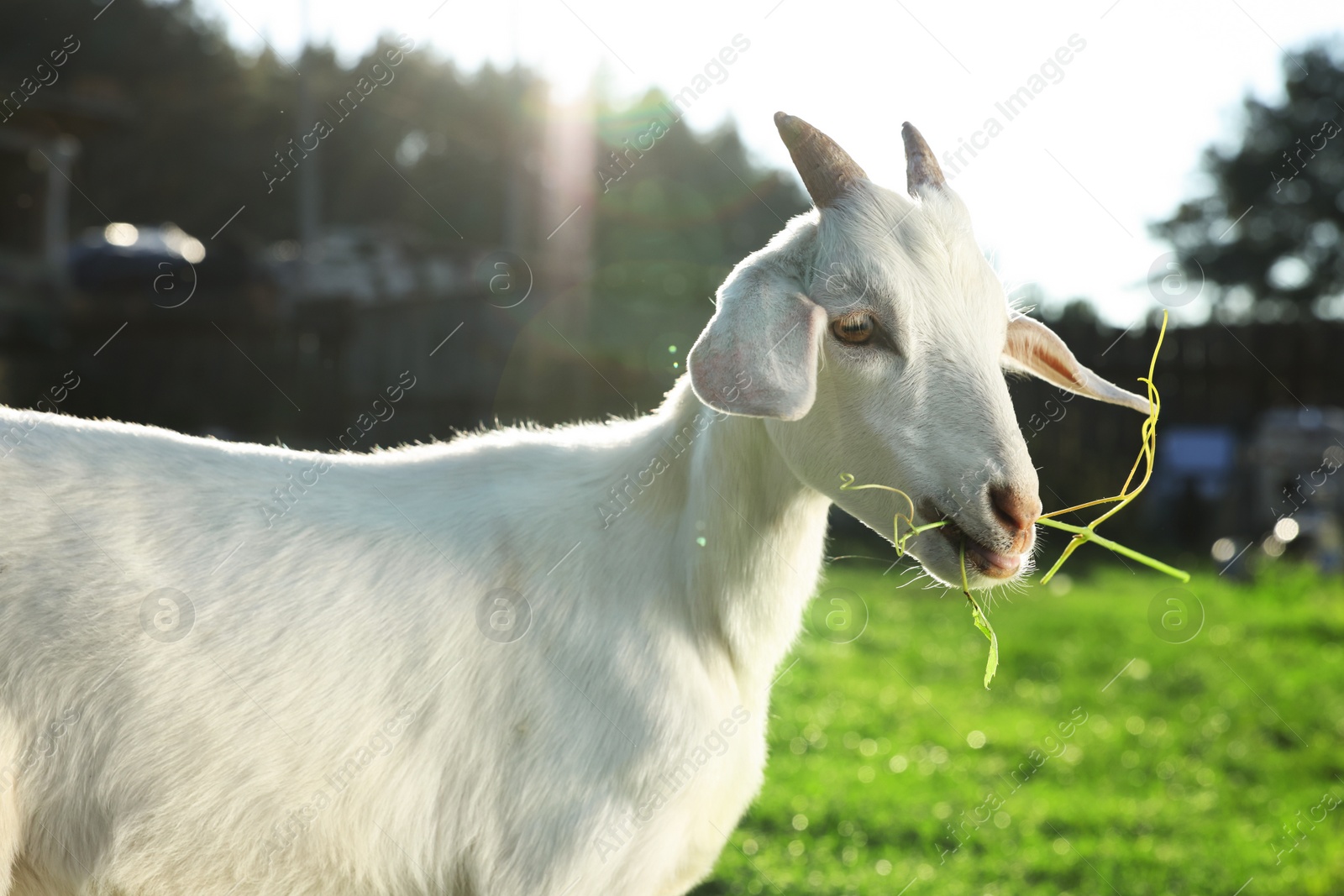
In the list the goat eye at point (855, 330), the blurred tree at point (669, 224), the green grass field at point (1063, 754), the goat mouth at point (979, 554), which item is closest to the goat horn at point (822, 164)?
the goat eye at point (855, 330)

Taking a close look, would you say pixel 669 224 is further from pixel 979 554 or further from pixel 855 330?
pixel 979 554

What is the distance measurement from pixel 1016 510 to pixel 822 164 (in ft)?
2.82

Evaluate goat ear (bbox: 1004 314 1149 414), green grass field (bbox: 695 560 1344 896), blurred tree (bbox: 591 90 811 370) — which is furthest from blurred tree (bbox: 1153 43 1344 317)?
goat ear (bbox: 1004 314 1149 414)

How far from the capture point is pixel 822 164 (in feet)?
7.36

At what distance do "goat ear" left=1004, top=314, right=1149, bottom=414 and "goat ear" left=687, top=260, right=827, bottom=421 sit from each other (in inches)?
26.4

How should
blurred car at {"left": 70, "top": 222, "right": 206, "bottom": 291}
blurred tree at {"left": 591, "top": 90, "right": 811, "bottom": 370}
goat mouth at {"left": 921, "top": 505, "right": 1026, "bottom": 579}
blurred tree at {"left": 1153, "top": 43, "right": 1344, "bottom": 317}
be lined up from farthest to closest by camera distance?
blurred tree at {"left": 1153, "top": 43, "right": 1344, "bottom": 317} < blurred car at {"left": 70, "top": 222, "right": 206, "bottom": 291} < blurred tree at {"left": 591, "top": 90, "right": 811, "bottom": 370} < goat mouth at {"left": 921, "top": 505, "right": 1026, "bottom": 579}

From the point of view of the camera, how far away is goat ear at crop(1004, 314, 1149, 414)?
248 centimetres

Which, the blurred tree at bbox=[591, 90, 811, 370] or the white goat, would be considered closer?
the white goat

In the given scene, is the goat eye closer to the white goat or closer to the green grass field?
the white goat

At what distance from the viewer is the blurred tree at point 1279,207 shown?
32406mm

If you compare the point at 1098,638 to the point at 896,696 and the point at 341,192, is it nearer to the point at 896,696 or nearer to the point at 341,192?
the point at 896,696

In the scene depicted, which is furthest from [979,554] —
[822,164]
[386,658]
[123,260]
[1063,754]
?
[123,260]

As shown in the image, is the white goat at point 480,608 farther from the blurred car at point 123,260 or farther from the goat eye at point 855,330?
the blurred car at point 123,260

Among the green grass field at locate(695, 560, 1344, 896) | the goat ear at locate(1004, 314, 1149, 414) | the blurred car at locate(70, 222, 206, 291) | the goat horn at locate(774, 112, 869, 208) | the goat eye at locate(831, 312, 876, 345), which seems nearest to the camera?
the goat eye at locate(831, 312, 876, 345)
